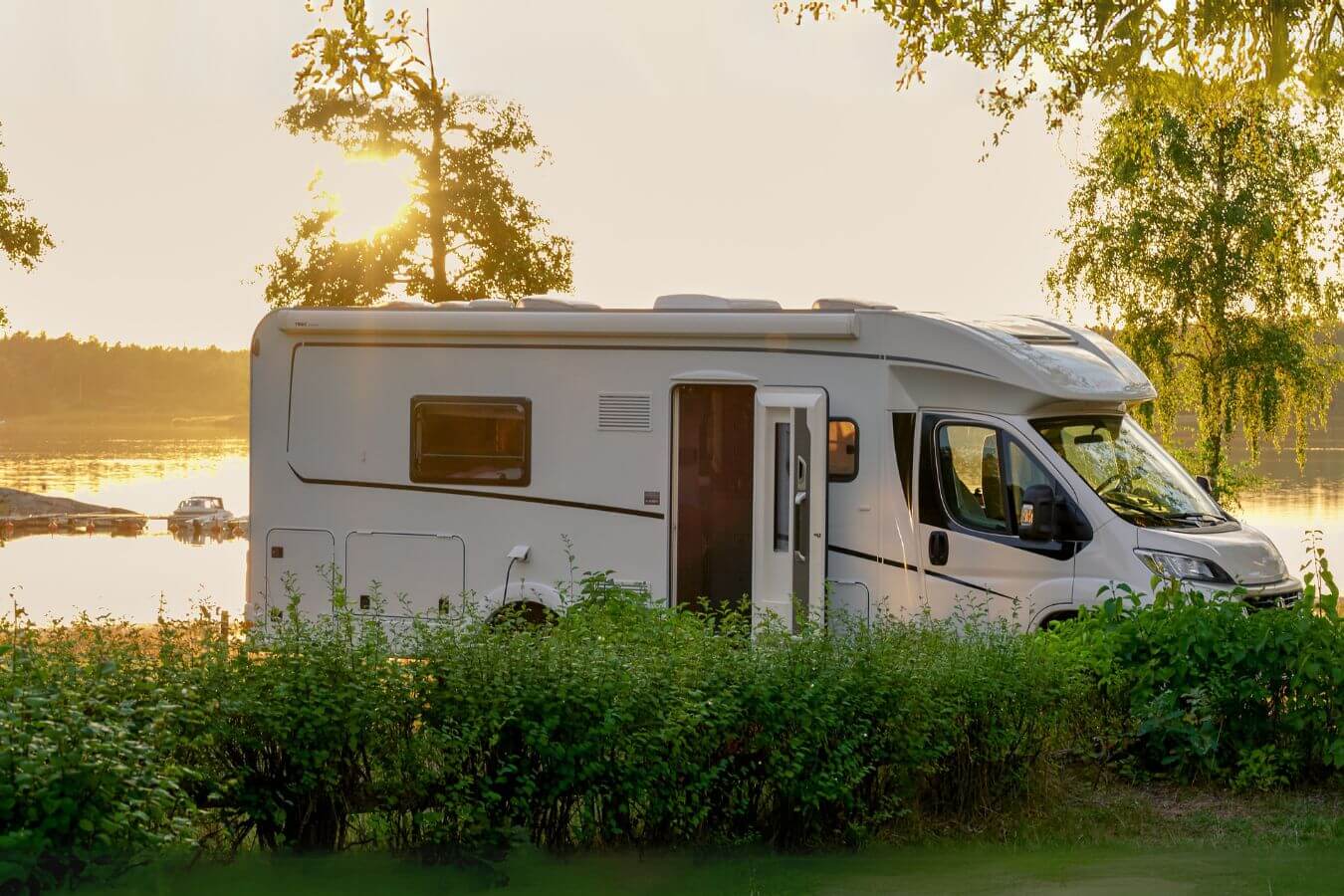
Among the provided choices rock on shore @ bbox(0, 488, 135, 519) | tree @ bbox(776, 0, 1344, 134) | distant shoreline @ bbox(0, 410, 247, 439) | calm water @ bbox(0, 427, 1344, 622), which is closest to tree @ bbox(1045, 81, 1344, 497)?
calm water @ bbox(0, 427, 1344, 622)

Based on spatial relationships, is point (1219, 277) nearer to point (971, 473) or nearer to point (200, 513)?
point (971, 473)

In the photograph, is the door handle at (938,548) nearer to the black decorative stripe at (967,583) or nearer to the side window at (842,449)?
the black decorative stripe at (967,583)

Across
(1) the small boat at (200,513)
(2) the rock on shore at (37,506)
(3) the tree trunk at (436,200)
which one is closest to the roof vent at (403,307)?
(3) the tree trunk at (436,200)

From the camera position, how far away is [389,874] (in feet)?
21.2

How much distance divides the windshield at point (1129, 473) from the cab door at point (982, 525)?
272 millimetres

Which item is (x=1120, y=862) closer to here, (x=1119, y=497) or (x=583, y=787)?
(x=583, y=787)

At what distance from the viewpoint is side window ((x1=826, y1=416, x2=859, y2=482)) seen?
37.0 ft

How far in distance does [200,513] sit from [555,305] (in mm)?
67033

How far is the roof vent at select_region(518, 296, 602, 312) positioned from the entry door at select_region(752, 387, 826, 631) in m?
1.52

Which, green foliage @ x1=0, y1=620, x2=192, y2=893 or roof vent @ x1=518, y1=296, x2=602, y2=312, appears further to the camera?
roof vent @ x1=518, y1=296, x2=602, y2=312

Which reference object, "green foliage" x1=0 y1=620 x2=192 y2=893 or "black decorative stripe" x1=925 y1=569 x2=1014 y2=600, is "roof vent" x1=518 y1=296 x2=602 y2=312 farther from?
"green foliage" x1=0 y1=620 x2=192 y2=893

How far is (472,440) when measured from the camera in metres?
11.9

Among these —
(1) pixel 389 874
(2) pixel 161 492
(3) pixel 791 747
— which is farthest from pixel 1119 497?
(2) pixel 161 492

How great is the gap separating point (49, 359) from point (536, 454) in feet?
540
